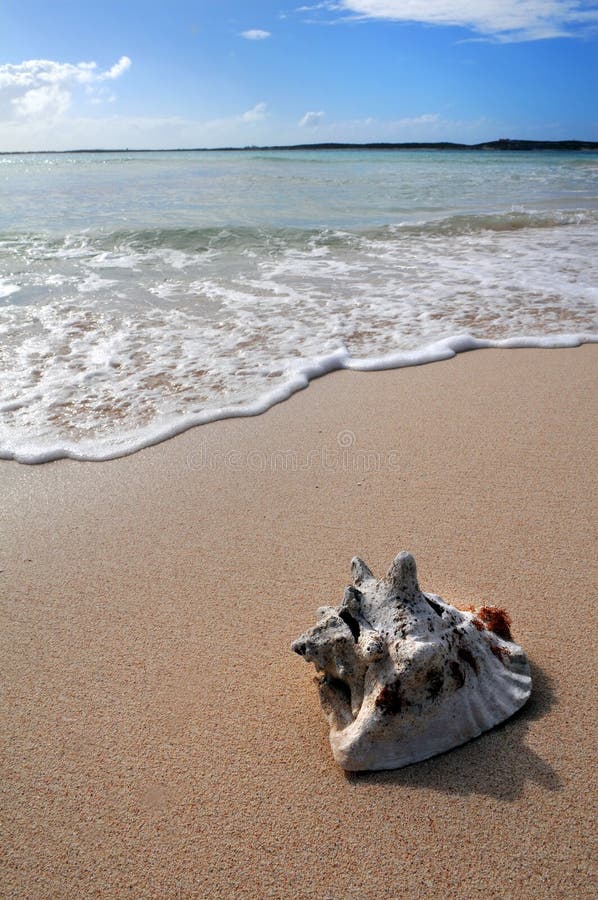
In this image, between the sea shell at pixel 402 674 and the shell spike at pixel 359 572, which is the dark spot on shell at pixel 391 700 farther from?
the shell spike at pixel 359 572

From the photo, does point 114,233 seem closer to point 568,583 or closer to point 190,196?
point 190,196

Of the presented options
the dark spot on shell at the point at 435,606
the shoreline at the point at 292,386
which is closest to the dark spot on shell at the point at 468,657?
the dark spot on shell at the point at 435,606

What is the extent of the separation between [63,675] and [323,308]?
15.4 ft

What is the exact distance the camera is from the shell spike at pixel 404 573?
1.76m

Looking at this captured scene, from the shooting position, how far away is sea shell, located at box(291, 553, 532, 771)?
1.68 m

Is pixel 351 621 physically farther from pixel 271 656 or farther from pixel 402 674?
pixel 271 656

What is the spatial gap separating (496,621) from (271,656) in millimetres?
776

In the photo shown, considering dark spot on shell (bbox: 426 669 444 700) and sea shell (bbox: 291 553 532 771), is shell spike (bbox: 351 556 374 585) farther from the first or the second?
dark spot on shell (bbox: 426 669 444 700)

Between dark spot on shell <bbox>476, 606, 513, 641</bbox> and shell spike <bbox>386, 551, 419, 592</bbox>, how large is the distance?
41cm

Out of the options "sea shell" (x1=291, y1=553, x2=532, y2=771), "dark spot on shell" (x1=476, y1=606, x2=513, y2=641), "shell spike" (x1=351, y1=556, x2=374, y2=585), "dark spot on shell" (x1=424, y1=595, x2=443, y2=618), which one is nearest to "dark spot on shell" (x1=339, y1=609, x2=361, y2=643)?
"sea shell" (x1=291, y1=553, x2=532, y2=771)

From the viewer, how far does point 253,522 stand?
2.88 metres

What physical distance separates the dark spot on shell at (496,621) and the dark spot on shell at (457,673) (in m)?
0.32

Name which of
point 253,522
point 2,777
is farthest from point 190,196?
point 2,777

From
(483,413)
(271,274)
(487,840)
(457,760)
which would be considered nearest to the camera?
(487,840)
